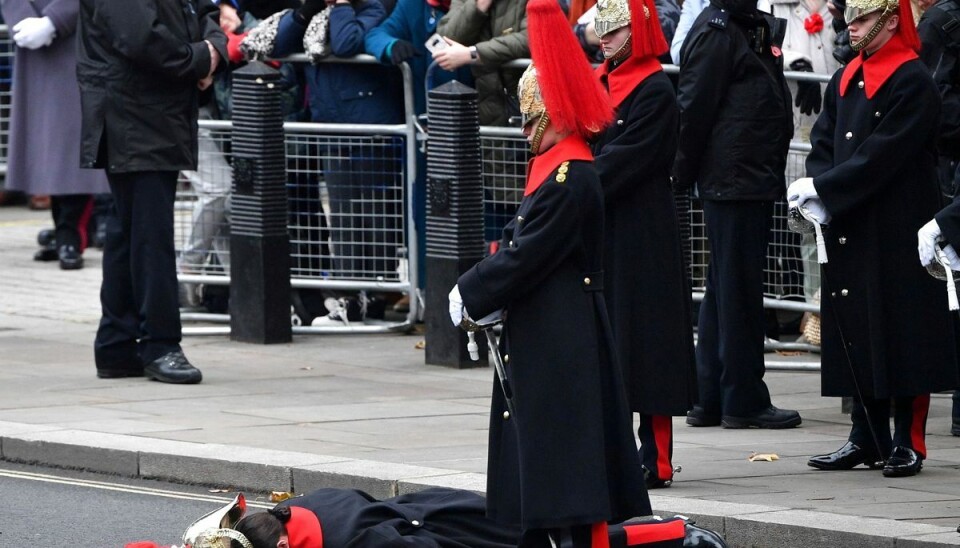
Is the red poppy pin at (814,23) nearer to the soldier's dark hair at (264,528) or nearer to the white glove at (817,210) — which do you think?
the white glove at (817,210)

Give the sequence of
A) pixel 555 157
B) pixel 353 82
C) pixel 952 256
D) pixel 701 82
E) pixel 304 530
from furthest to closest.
Answer: pixel 353 82 → pixel 701 82 → pixel 952 256 → pixel 304 530 → pixel 555 157

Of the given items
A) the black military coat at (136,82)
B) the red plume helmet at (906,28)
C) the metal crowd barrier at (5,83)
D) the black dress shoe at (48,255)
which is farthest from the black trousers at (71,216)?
the red plume helmet at (906,28)

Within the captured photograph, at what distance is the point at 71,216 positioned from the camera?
14500mm

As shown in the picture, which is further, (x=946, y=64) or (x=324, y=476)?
(x=946, y=64)

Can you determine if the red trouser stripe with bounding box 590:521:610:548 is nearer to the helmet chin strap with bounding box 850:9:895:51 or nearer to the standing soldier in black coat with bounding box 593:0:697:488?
the standing soldier in black coat with bounding box 593:0:697:488

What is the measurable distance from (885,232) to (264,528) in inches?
124

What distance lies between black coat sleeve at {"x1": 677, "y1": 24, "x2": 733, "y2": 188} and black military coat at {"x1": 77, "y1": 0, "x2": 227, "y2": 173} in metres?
2.85

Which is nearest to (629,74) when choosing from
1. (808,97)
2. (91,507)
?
(91,507)

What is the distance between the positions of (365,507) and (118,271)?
15.1 ft

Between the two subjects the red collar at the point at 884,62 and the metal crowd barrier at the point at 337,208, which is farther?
the metal crowd barrier at the point at 337,208

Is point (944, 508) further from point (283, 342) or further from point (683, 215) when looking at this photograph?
point (283, 342)

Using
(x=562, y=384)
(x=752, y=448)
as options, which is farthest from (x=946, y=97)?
(x=562, y=384)

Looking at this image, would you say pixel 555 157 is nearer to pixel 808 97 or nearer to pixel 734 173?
pixel 734 173

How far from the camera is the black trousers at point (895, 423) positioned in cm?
773
